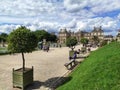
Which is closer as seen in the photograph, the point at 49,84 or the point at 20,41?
the point at 20,41

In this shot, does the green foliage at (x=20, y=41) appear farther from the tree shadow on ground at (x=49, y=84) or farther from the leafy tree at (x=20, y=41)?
the tree shadow on ground at (x=49, y=84)

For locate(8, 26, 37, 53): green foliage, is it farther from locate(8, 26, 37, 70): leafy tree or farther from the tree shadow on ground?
the tree shadow on ground

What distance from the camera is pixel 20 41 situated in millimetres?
9273

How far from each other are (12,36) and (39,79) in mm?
3068

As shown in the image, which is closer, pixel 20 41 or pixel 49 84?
pixel 20 41

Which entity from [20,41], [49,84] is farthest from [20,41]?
[49,84]

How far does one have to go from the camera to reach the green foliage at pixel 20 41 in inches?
364

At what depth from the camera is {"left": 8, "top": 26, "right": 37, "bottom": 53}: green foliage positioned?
30.4 feet

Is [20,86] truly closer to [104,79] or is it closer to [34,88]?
[34,88]

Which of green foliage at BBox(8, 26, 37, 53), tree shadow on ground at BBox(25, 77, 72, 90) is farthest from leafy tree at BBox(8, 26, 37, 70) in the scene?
tree shadow on ground at BBox(25, 77, 72, 90)

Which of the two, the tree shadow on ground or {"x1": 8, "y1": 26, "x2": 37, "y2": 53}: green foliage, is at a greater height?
{"x1": 8, "y1": 26, "x2": 37, "y2": 53}: green foliage

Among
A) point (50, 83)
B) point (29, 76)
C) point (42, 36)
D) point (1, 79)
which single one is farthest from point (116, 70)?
point (42, 36)

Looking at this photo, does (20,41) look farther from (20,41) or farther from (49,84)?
(49,84)

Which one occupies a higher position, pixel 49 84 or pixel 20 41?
pixel 20 41
